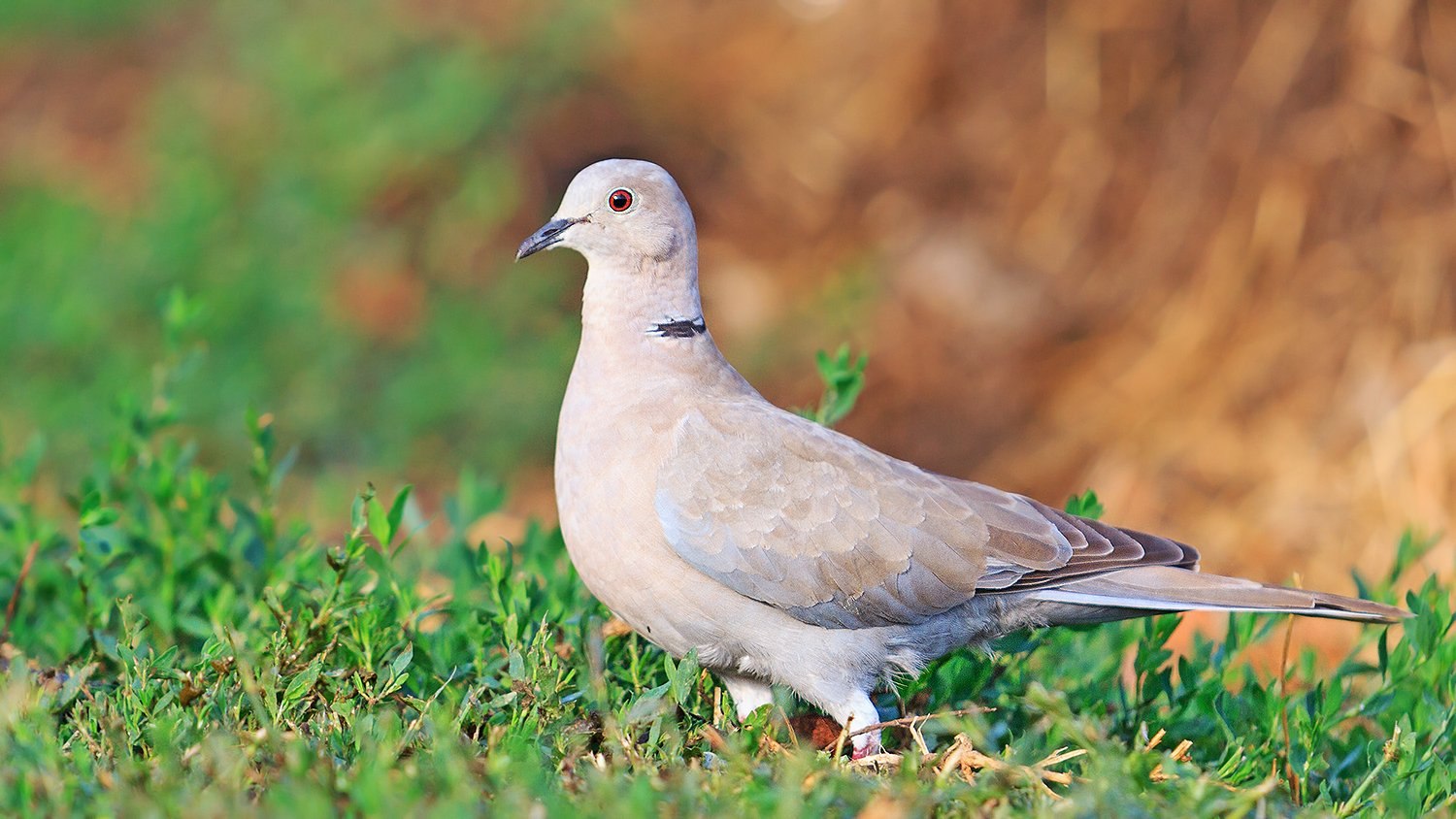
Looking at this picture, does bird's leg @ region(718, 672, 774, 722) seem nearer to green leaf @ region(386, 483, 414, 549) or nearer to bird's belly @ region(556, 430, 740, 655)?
bird's belly @ region(556, 430, 740, 655)

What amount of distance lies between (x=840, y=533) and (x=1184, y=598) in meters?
0.82

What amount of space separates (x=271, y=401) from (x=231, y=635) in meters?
4.56

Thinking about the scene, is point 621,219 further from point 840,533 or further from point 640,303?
point 840,533

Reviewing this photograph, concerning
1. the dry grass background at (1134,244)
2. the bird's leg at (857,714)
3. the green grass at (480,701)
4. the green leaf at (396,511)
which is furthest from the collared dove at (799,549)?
the dry grass background at (1134,244)

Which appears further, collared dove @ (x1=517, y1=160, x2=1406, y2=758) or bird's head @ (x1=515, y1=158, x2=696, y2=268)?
bird's head @ (x1=515, y1=158, x2=696, y2=268)

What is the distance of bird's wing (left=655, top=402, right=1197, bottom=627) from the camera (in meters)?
3.64

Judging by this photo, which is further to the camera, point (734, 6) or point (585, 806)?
point (734, 6)

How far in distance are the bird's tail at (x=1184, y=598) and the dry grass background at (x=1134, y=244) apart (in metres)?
3.00

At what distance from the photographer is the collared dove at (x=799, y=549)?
363 cm

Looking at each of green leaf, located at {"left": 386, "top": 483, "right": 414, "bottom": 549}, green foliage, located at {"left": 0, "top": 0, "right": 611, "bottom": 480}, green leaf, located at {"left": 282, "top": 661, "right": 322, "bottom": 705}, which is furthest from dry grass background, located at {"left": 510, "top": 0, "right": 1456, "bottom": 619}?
green leaf, located at {"left": 282, "top": 661, "right": 322, "bottom": 705}

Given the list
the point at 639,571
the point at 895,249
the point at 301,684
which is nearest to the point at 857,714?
the point at 639,571

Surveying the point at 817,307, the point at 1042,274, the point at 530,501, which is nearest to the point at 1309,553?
the point at 1042,274

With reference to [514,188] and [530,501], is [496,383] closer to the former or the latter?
[530,501]

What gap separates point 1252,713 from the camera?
4.04 m
